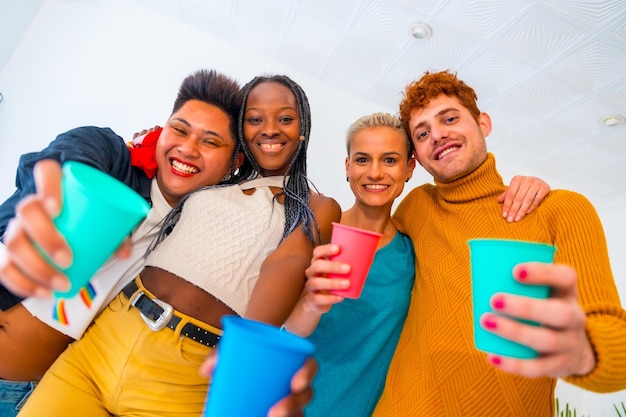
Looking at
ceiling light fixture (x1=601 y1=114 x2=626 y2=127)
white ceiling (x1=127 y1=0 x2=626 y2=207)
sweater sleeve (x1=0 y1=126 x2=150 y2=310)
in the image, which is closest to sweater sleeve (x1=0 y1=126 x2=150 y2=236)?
sweater sleeve (x1=0 y1=126 x2=150 y2=310)

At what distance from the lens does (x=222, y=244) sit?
1.00 meters

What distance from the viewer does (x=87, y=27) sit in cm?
305

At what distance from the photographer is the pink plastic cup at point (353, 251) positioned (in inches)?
33.8

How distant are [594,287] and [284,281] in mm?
739

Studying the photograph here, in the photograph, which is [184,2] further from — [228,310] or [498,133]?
[498,133]

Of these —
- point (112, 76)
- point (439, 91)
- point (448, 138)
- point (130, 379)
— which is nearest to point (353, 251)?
point (130, 379)

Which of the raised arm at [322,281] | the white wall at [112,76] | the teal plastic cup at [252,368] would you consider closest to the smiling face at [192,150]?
the raised arm at [322,281]

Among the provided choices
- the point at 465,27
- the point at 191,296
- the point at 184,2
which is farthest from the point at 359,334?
the point at 184,2

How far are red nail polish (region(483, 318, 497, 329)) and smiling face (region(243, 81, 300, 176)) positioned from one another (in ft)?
3.03

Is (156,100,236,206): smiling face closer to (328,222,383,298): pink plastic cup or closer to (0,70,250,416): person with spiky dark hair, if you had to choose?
(0,70,250,416): person with spiky dark hair

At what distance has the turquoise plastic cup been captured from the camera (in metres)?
0.53

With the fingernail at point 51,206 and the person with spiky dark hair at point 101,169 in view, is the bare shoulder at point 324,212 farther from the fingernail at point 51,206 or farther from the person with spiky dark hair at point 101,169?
the fingernail at point 51,206

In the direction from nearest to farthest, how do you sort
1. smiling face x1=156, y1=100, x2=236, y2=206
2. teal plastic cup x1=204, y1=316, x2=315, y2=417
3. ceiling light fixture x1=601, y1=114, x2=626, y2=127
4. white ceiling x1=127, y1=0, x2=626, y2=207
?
teal plastic cup x1=204, y1=316, x2=315, y2=417
smiling face x1=156, y1=100, x2=236, y2=206
white ceiling x1=127, y1=0, x2=626, y2=207
ceiling light fixture x1=601, y1=114, x2=626, y2=127

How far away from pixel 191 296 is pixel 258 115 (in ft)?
2.30
